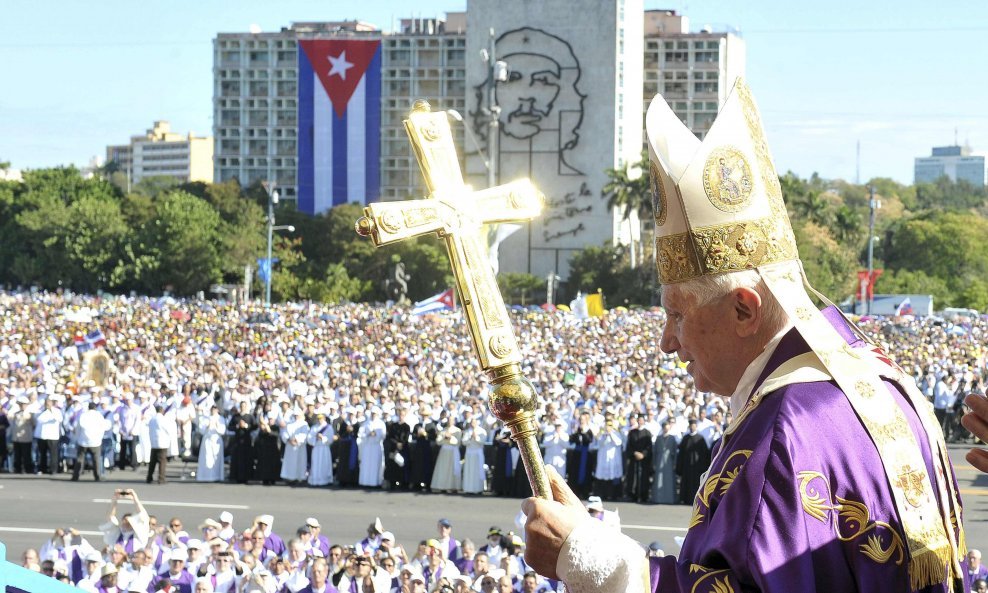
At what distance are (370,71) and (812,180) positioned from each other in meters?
70.9

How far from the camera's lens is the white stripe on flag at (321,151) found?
9400 centimetres

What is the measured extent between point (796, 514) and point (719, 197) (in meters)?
0.68

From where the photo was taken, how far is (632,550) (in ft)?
8.09

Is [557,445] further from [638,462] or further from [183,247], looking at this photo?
[183,247]

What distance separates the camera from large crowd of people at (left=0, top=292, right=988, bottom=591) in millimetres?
19547

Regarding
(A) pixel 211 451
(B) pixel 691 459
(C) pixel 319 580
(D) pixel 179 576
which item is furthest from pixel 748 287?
(A) pixel 211 451

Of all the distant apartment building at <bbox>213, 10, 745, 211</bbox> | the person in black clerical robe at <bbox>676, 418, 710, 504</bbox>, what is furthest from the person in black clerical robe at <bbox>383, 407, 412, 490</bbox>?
the distant apartment building at <bbox>213, 10, 745, 211</bbox>

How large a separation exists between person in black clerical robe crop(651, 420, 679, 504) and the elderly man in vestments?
1632 cm

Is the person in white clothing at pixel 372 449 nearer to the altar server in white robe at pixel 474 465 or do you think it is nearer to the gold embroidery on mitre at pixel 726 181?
the altar server in white robe at pixel 474 465

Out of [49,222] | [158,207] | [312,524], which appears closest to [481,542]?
[312,524]

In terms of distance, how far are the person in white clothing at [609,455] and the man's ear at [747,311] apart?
54.4 ft

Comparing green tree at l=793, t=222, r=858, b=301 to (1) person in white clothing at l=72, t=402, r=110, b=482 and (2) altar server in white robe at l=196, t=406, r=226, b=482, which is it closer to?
(2) altar server in white robe at l=196, t=406, r=226, b=482

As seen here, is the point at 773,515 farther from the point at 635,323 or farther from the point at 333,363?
the point at 635,323

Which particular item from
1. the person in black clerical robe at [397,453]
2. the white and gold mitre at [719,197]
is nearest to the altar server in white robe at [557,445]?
the person in black clerical robe at [397,453]
